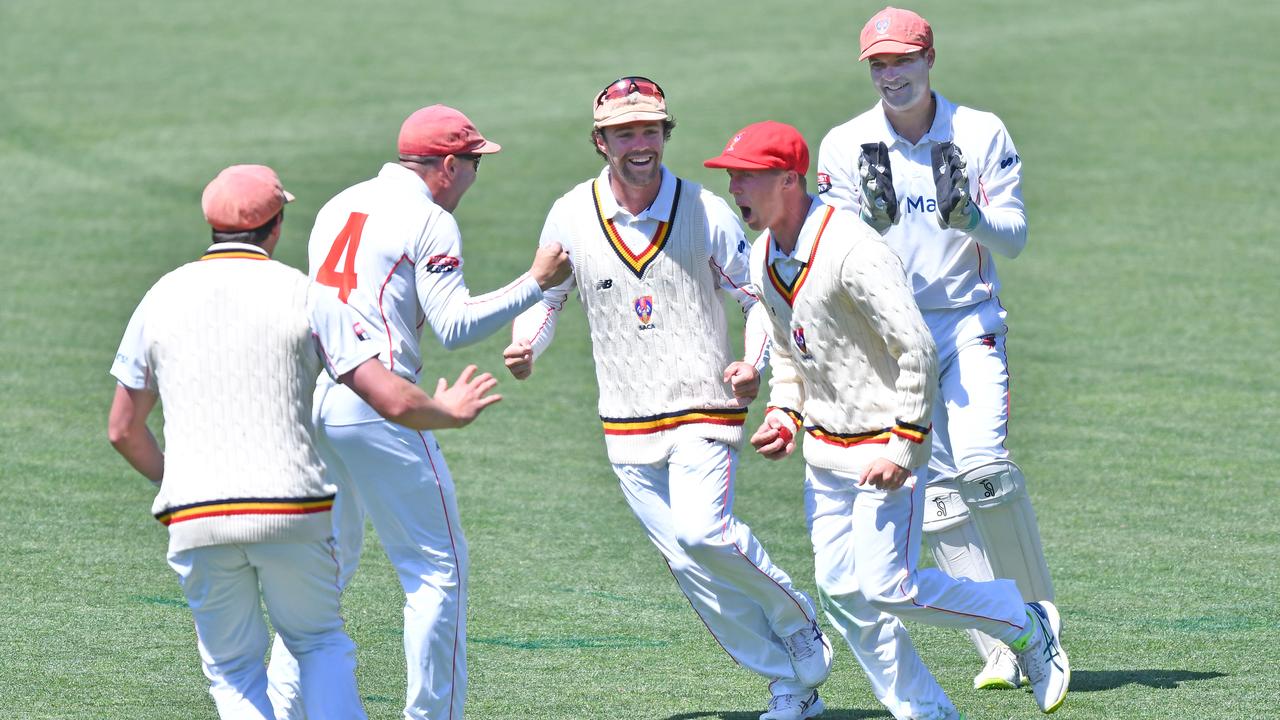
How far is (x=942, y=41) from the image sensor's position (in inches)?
1153

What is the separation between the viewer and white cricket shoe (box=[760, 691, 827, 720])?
7.16 metres

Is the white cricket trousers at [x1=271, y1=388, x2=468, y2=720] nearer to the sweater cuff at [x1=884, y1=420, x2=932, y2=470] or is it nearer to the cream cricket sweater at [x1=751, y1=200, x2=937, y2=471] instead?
the cream cricket sweater at [x1=751, y1=200, x2=937, y2=471]

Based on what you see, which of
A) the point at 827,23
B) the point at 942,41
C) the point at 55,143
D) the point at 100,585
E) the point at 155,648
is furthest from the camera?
the point at 827,23

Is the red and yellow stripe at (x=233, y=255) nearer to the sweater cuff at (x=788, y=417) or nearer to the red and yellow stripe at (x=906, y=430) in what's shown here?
the sweater cuff at (x=788, y=417)

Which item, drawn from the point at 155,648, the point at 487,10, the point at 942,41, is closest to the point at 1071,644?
the point at 155,648

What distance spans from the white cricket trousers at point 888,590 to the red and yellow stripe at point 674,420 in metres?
0.52

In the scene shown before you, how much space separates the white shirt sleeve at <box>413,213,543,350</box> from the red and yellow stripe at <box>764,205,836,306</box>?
2.97ft

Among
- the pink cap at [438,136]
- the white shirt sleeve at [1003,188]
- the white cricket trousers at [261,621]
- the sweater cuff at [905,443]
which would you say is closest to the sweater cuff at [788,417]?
the sweater cuff at [905,443]

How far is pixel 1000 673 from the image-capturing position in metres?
7.64

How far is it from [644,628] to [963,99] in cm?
1730

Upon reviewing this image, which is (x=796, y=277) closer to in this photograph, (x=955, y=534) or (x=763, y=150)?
(x=763, y=150)

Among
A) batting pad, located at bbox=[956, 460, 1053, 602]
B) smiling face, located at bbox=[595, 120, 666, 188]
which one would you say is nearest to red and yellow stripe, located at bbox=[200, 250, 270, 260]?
smiling face, located at bbox=[595, 120, 666, 188]

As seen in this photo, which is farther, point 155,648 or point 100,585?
point 100,585

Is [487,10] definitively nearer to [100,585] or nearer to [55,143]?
[55,143]
